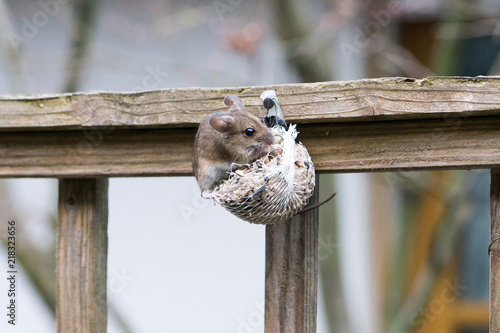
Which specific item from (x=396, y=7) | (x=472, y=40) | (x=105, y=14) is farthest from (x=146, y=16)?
(x=472, y=40)
